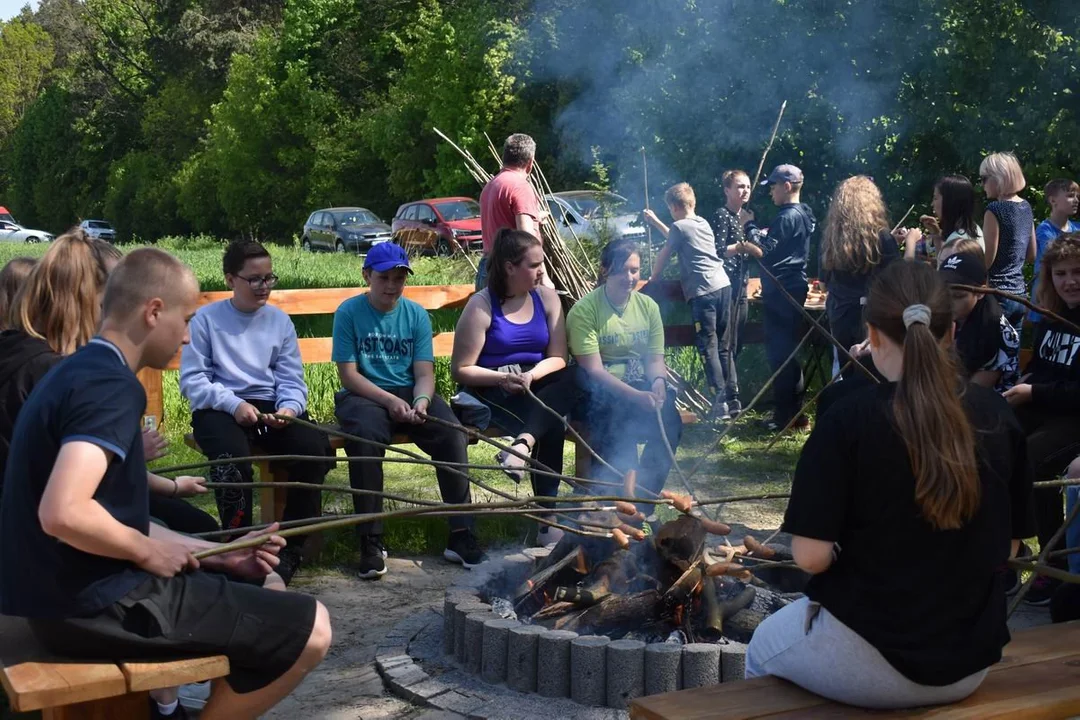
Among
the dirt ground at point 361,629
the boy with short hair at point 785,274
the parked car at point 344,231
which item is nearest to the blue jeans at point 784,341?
the boy with short hair at point 785,274

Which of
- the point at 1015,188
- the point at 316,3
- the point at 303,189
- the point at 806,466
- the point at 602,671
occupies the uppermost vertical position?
the point at 316,3

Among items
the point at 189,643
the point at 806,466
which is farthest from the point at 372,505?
the point at 806,466

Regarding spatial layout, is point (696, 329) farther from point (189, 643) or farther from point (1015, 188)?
point (189, 643)

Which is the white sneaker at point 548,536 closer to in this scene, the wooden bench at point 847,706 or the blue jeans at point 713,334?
the wooden bench at point 847,706

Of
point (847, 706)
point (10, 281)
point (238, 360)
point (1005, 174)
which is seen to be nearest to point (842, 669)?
point (847, 706)

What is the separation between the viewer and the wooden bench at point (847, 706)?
2.67 metres

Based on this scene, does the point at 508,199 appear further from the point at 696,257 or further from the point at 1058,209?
the point at 1058,209

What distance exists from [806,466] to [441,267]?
13346 millimetres

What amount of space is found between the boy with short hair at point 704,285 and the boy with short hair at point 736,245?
0.19 feet

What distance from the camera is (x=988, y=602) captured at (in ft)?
8.80

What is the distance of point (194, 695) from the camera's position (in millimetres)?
3975

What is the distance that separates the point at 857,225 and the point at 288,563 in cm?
392

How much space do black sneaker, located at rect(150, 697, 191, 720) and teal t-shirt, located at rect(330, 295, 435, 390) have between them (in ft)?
7.34

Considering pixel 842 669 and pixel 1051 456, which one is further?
pixel 1051 456
